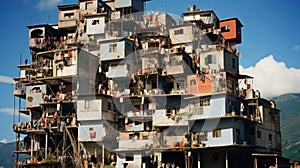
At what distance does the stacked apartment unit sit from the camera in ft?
162

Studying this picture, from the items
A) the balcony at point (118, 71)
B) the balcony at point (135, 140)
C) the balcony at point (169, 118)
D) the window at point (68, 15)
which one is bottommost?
the balcony at point (135, 140)

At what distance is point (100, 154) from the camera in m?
54.8

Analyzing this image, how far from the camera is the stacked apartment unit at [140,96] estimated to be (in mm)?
49312

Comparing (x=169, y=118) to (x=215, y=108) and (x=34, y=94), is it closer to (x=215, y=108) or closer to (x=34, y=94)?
(x=215, y=108)

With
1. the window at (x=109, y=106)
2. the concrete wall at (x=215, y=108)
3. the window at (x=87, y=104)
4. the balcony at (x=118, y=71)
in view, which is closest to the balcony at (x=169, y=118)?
the concrete wall at (x=215, y=108)

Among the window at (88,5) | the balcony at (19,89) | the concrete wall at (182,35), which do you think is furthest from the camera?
the window at (88,5)

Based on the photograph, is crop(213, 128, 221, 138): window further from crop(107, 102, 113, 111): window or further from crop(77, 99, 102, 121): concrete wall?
crop(107, 102, 113, 111): window

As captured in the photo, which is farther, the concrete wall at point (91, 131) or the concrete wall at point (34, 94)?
the concrete wall at point (34, 94)

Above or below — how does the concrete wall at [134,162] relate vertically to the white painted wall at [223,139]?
below

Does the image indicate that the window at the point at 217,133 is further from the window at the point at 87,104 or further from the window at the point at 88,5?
the window at the point at 88,5

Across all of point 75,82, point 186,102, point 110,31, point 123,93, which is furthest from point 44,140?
point 186,102

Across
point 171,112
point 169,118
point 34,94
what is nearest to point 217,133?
point 169,118

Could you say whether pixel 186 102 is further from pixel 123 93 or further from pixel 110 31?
pixel 110 31

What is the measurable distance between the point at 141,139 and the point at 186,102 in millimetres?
7092
